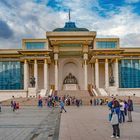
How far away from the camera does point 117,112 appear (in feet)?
53.3

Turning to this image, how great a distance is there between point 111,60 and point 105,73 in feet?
9.88

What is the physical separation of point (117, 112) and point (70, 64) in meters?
55.9

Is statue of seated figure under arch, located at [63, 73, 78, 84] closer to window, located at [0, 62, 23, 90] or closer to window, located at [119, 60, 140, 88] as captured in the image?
window, located at [0, 62, 23, 90]

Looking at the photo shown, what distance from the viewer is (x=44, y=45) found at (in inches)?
Answer: 2547

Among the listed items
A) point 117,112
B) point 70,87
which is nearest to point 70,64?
point 70,87

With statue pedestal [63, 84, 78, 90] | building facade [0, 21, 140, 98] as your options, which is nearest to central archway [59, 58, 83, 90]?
building facade [0, 21, 140, 98]

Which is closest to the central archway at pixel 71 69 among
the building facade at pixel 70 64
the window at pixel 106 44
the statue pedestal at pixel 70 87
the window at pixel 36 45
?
the building facade at pixel 70 64

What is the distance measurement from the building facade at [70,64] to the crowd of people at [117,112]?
43.7m

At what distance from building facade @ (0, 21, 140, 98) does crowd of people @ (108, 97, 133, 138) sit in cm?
4369

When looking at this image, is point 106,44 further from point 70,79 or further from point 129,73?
point 70,79

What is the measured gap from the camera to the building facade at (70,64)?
63781 mm

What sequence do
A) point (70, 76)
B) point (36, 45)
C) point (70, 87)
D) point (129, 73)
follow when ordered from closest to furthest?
1. point (36, 45)
2. point (129, 73)
3. point (70, 87)
4. point (70, 76)

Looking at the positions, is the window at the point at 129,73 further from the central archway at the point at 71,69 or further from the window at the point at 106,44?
the central archway at the point at 71,69

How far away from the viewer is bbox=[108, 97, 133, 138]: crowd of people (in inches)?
493
